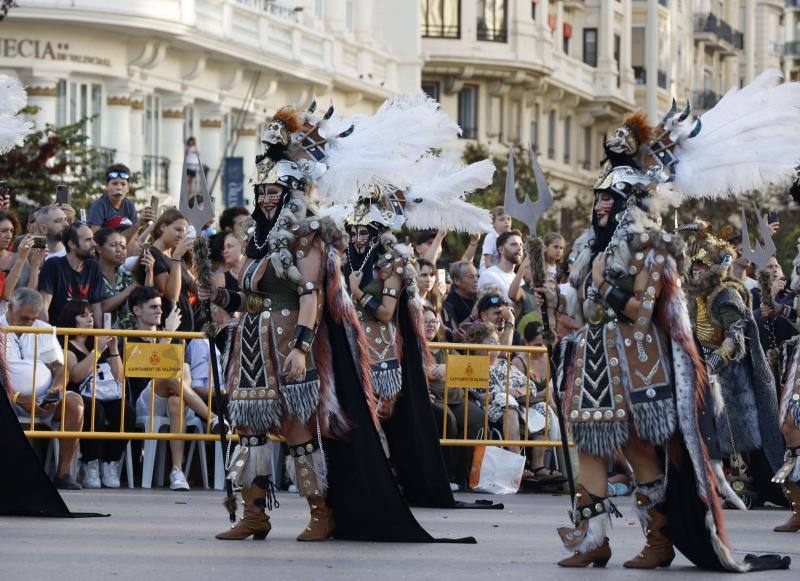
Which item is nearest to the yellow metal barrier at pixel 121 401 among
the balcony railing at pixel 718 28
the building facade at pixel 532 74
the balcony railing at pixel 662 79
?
the building facade at pixel 532 74

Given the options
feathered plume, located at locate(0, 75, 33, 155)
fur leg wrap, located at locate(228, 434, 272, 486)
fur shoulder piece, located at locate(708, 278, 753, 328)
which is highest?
feathered plume, located at locate(0, 75, 33, 155)

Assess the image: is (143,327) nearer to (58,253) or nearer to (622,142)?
(58,253)

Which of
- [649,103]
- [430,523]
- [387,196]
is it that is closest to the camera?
[430,523]

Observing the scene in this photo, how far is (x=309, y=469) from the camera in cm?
1136

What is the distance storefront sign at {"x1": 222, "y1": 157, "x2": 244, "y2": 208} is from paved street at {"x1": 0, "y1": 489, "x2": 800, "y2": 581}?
66.5 feet

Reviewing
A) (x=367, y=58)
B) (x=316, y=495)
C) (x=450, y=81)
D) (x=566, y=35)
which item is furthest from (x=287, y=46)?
(x=316, y=495)

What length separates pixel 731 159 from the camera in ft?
34.2

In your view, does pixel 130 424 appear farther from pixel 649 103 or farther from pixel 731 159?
pixel 649 103

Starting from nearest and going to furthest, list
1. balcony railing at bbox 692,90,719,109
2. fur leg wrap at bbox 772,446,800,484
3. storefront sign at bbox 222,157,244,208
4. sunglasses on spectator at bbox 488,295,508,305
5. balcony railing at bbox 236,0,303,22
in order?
fur leg wrap at bbox 772,446,800,484 → sunglasses on spectator at bbox 488,295,508,305 → storefront sign at bbox 222,157,244,208 → balcony railing at bbox 236,0,303,22 → balcony railing at bbox 692,90,719,109

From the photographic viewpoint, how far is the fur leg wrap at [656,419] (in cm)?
1024

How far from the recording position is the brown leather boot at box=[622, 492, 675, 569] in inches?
409

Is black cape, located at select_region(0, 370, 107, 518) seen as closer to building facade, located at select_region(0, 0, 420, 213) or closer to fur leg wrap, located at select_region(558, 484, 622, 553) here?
A: fur leg wrap, located at select_region(558, 484, 622, 553)

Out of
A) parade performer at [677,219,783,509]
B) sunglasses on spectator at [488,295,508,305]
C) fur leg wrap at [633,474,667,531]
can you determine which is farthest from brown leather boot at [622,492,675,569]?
sunglasses on spectator at [488,295,508,305]

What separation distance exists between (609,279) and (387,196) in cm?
406
